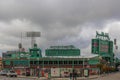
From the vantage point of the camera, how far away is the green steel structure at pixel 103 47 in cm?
16112

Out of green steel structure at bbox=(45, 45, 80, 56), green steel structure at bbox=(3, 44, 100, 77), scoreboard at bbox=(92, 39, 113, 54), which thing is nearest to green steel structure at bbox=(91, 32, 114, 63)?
scoreboard at bbox=(92, 39, 113, 54)

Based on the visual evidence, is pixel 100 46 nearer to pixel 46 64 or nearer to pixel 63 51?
pixel 63 51

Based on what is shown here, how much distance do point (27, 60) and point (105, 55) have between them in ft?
183

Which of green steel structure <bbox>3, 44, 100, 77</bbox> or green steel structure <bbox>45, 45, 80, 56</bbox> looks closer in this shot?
green steel structure <bbox>3, 44, 100, 77</bbox>

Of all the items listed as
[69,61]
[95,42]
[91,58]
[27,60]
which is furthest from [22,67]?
[95,42]

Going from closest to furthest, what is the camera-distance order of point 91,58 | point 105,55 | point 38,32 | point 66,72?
point 66,72, point 91,58, point 38,32, point 105,55

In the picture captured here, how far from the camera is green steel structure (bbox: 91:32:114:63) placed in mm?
161125

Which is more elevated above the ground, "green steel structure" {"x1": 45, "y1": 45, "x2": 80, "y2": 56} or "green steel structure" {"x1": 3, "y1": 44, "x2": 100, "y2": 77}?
"green steel structure" {"x1": 45, "y1": 45, "x2": 80, "y2": 56}

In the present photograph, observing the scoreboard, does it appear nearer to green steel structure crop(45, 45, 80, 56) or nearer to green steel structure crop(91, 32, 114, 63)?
green steel structure crop(91, 32, 114, 63)

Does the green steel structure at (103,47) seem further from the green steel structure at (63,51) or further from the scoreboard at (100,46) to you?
the green steel structure at (63,51)

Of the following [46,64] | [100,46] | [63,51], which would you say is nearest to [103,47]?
[100,46]

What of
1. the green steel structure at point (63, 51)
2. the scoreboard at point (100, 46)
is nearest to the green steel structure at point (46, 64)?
the green steel structure at point (63, 51)

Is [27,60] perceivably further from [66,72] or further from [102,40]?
[102,40]

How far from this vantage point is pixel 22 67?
125 metres
